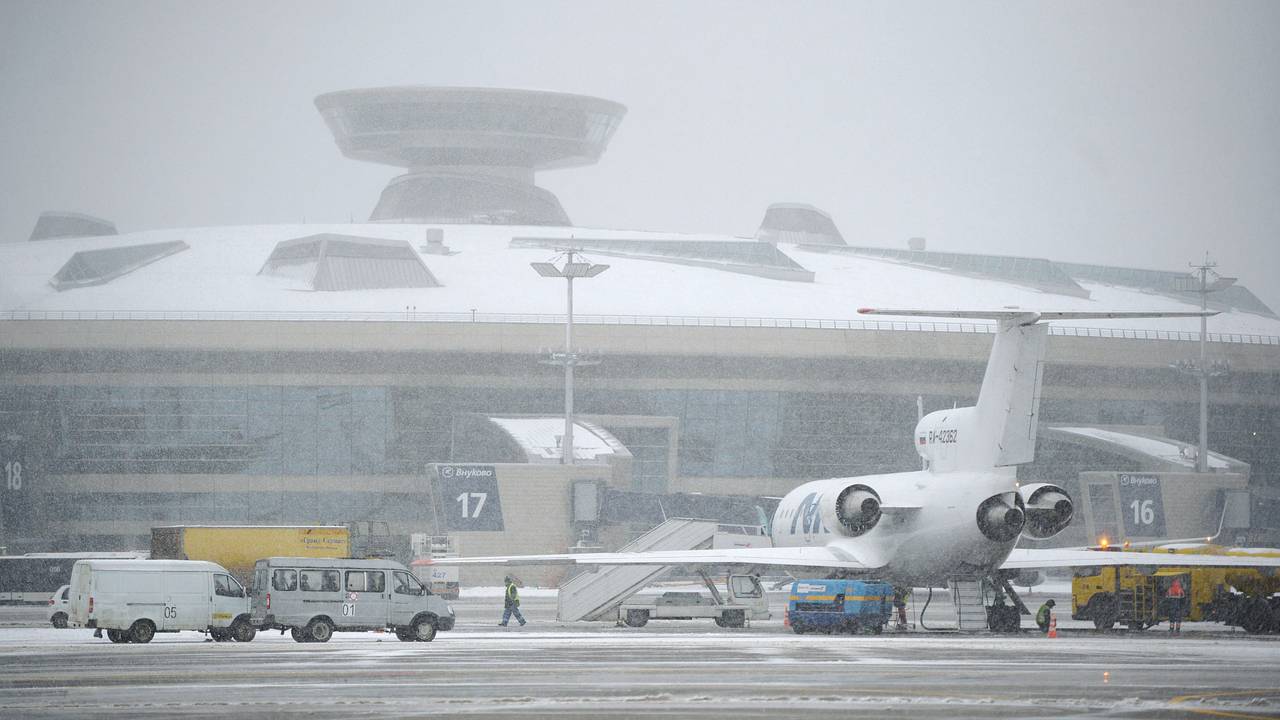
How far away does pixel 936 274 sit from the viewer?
128500mm

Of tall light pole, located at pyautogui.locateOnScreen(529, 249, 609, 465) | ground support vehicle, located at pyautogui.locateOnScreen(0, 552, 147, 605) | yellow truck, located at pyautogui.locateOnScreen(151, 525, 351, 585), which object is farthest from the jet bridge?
tall light pole, located at pyautogui.locateOnScreen(529, 249, 609, 465)

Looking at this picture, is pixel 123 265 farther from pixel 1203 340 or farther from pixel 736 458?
pixel 1203 340

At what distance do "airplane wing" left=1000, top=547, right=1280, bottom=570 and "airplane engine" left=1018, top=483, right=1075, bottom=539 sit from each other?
6.78 ft

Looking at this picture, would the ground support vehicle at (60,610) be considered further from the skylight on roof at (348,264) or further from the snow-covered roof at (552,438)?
the skylight on roof at (348,264)

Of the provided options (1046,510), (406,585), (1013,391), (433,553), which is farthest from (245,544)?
(433,553)

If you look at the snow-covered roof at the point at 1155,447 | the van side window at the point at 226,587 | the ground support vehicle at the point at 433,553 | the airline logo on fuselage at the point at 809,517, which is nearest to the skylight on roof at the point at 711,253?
the snow-covered roof at the point at 1155,447

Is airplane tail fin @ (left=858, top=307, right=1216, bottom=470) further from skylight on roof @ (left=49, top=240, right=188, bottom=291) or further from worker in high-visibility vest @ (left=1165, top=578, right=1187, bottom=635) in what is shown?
skylight on roof @ (left=49, top=240, right=188, bottom=291)

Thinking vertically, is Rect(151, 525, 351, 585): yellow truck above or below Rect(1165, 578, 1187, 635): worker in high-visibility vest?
above

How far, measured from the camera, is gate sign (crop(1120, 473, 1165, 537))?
8731 centimetres

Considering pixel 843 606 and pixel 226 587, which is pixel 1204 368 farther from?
pixel 226 587

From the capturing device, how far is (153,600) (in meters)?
40.1

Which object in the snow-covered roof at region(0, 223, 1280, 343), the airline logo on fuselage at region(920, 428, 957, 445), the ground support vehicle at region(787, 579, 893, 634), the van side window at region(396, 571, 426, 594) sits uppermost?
the snow-covered roof at region(0, 223, 1280, 343)

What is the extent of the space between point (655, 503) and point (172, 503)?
2929 centimetres

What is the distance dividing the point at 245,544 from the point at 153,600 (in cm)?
726
